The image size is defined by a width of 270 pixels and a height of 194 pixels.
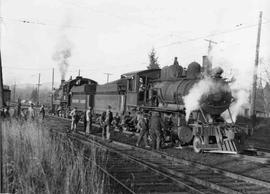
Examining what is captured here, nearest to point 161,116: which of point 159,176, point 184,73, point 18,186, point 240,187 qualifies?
point 184,73

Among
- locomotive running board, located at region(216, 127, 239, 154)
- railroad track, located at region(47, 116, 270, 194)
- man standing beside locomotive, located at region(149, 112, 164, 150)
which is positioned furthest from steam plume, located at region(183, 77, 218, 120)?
railroad track, located at region(47, 116, 270, 194)

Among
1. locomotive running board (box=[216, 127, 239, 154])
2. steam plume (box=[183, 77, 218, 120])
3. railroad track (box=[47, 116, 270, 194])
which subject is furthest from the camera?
steam plume (box=[183, 77, 218, 120])

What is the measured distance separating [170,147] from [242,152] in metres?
3.25

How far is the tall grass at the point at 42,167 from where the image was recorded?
6126mm

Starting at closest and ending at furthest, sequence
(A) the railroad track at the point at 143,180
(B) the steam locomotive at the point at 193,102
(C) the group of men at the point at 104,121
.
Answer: (A) the railroad track at the point at 143,180 → (B) the steam locomotive at the point at 193,102 → (C) the group of men at the point at 104,121

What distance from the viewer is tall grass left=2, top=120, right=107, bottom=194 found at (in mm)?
6126

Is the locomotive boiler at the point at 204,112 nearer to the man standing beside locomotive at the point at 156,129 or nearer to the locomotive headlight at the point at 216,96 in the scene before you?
the locomotive headlight at the point at 216,96

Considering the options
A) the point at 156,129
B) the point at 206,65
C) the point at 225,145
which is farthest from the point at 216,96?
the point at 156,129

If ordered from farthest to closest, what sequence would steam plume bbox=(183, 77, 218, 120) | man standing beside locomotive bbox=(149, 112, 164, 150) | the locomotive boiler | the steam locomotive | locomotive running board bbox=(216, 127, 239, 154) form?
man standing beside locomotive bbox=(149, 112, 164, 150), steam plume bbox=(183, 77, 218, 120), the steam locomotive, the locomotive boiler, locomotive running board bbox=(216, 127, 239, 154)

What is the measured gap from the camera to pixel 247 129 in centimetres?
1294

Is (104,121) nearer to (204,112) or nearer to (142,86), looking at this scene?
(142,86)

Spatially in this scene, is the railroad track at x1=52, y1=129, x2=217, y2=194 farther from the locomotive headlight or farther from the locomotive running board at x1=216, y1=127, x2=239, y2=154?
the locomotive headlight


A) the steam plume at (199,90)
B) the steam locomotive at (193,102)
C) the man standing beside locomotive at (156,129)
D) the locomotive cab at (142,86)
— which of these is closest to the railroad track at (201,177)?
the man standing beside locomotive at (156,129)

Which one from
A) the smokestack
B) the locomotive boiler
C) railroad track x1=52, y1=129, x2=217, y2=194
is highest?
the smokestack
